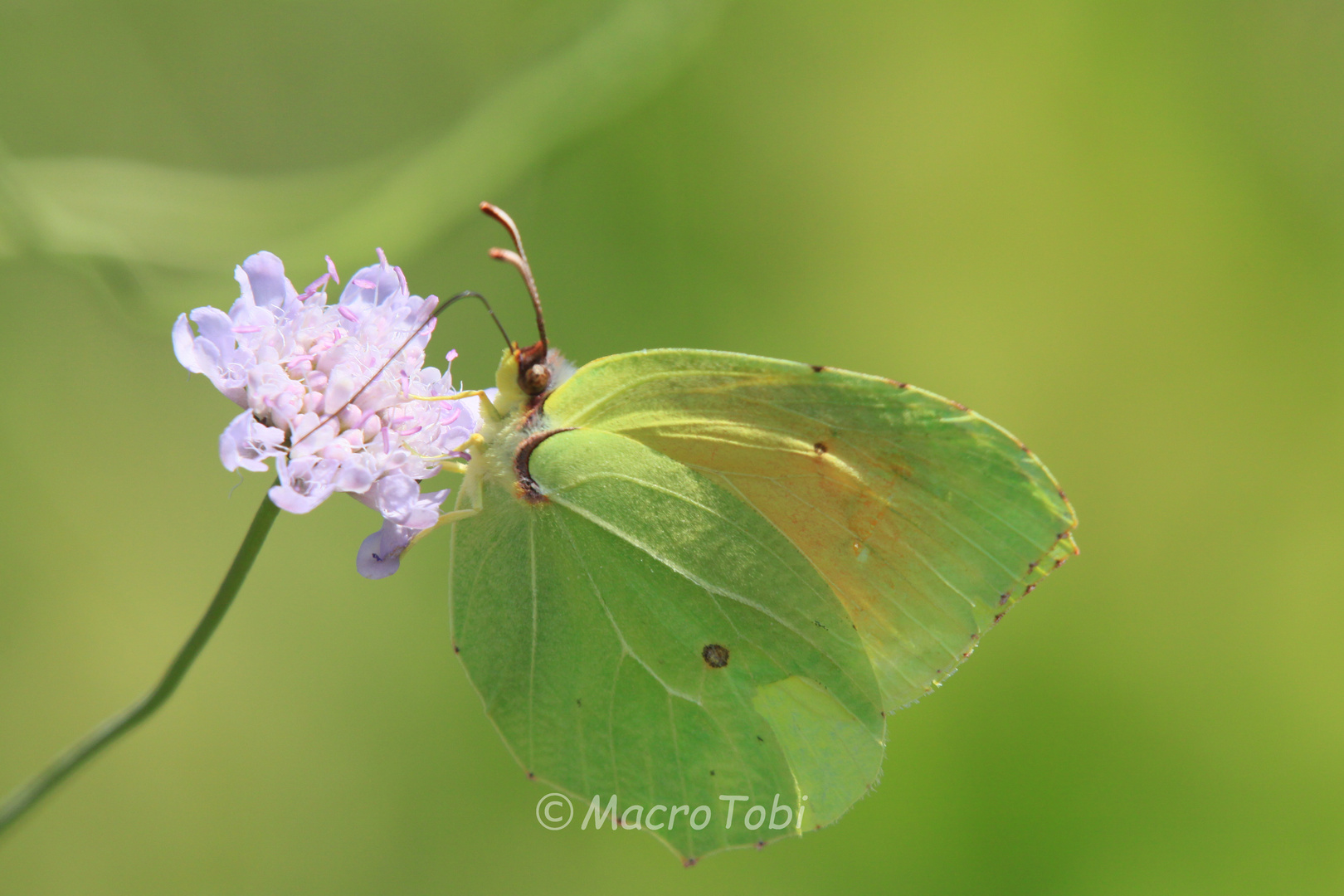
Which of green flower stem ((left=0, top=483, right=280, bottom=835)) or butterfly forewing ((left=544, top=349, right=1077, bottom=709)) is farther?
butterfly forewing ((left=544, top=349, right=1077, bottom=709))

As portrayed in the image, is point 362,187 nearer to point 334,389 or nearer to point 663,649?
point 334,389

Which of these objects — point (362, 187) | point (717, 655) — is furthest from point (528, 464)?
point (362, 187)

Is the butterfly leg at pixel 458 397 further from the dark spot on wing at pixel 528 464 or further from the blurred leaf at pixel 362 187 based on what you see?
the blurred leaf at pixel 362 187

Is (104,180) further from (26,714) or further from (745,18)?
(745,18)

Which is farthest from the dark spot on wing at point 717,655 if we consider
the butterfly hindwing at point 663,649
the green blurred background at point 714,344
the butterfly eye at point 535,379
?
the green blurred background at point 714,344

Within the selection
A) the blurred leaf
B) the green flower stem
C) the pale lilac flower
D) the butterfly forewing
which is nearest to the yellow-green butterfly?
the butterfly forewing

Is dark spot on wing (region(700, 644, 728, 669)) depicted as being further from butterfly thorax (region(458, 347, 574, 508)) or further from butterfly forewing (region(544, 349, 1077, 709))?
butterfly thorax (region(458, 347, 574, 508))
